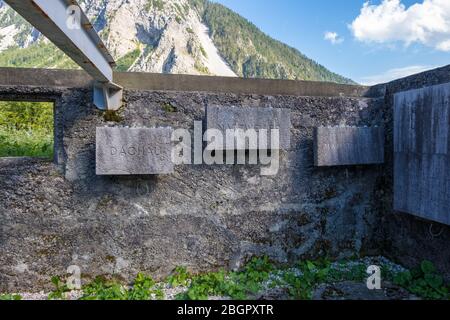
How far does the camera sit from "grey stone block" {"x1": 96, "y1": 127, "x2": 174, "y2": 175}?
273 centimetres

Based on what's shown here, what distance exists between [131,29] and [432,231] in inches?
3875

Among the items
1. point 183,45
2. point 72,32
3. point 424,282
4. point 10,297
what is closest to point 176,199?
point 10,297

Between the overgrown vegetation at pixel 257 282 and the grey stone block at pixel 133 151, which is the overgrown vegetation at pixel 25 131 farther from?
the overgrown vegetation at pixel 257 282

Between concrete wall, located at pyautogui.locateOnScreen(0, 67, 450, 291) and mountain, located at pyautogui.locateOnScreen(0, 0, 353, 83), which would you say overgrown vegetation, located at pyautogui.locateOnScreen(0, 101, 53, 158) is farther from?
mountain, located at pyautogui.locateOnScreen(0, 0, 353, 83)

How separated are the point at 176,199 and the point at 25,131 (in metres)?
2.67

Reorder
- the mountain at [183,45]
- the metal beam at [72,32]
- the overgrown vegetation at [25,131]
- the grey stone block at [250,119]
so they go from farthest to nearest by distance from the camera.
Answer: the mountain at [183,45], the overgrown vegetation at [25,131], the grey stone block at [250,119], the metal beam at [72,32]

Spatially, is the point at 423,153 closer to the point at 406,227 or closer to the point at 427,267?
the point at 406,227

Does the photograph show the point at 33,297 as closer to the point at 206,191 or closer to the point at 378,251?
the point at 206,191

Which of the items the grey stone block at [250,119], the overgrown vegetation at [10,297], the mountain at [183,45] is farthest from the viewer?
the mountain at [183,45]

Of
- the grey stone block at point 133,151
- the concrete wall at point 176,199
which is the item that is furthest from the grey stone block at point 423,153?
the grey stone block at point 133,151

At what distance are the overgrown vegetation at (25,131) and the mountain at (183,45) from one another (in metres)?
55.4

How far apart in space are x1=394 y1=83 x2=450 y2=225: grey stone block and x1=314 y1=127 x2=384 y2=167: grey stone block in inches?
7.7

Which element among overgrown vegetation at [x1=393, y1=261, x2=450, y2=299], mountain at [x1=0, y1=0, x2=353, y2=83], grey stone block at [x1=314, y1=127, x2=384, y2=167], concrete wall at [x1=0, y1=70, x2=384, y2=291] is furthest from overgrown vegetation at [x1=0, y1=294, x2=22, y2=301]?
mountain at [x1=0, y1=0, x2=353, y2=83]

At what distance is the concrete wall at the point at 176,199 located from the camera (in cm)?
277
